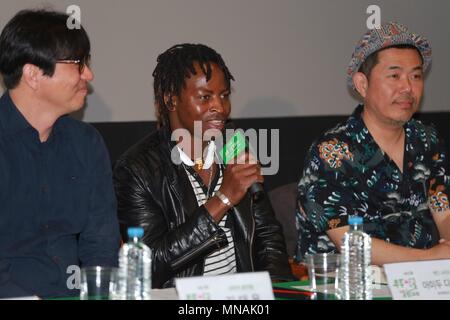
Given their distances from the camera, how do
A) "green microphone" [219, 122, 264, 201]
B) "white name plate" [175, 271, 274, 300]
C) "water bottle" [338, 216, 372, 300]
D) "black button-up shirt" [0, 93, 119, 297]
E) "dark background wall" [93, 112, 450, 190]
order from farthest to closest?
1. "dark background wall" [93, 112, 450, 190]
2. "green microphone" [219, 122, 264, 201]
3. "black button-up shirt" [0, 93, 119, 297]
4. "water bottle" [338, 216, 372, 300]
5. "white name plate" [175, 271, 274, 300]

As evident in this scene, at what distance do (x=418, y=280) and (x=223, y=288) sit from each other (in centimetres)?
57

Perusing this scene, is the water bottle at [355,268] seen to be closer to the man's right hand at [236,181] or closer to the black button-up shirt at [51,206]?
the man's right hand at [236,181]

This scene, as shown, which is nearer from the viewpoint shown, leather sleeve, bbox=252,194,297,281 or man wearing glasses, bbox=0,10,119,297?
man wearing glasses, bbox=0,10,119,297

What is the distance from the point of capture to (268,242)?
353cm

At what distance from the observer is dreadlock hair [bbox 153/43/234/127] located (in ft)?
11.5

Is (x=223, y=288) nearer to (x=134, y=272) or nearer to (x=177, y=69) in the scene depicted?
(x=134, y=272)

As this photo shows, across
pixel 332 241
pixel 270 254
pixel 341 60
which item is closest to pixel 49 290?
pixel 270 254

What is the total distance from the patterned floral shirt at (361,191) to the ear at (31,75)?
1177 millimetres

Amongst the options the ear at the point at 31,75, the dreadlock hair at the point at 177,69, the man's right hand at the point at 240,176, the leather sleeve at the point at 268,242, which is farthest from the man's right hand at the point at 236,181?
the ear at the point at 31,75

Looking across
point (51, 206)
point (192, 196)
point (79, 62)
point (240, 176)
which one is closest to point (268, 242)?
point (192, 196)

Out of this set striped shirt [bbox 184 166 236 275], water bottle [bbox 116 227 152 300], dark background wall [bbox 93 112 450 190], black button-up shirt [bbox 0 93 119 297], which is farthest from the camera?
dark background wall [bbox 93 112 450 190]

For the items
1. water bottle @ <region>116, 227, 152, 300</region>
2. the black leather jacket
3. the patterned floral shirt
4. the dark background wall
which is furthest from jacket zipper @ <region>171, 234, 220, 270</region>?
the dark background wall

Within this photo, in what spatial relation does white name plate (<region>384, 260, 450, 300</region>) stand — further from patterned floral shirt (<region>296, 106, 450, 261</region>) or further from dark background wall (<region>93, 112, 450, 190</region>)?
dark background wall (<region>93, 112, 450, 190</region>)

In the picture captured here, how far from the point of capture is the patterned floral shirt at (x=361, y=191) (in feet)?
11.3
